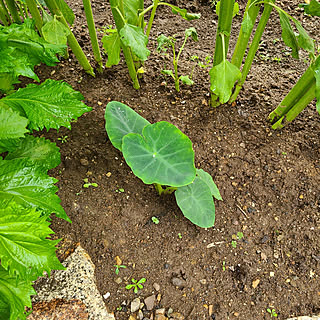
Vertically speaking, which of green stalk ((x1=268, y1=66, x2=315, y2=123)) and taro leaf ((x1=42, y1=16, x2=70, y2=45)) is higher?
taro leaf ((x1=42, y1=16, x2=70, y2=45))

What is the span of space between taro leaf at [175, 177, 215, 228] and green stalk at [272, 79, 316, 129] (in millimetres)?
596

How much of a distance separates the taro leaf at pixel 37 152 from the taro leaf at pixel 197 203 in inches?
20.9

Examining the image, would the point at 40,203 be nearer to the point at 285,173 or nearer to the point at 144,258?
the point at 144,258

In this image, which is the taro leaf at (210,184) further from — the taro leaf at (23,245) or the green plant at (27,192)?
the taro leaf at (23,245)

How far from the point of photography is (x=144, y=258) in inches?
50.8

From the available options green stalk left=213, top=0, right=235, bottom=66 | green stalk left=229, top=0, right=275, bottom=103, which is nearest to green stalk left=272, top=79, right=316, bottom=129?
green stalk left=229, top=0, right=275, bottom=103

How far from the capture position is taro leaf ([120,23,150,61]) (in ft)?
4.12

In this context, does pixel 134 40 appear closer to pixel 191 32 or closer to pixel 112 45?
pixel 112 45

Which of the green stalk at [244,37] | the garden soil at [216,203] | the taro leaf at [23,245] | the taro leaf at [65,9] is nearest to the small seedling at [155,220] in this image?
the garden soil at [216,203]

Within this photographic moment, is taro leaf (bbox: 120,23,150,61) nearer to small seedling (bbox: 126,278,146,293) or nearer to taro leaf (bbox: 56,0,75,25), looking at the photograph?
taro leaf (bbox: 56,0,75,25)

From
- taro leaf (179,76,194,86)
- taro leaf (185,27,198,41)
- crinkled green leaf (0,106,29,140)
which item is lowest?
taro leaf (179,76,194,86)

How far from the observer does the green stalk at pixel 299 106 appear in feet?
4.55

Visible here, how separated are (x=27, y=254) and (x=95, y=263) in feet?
1.91

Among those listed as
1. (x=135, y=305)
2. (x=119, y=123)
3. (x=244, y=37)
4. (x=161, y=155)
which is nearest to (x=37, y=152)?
(x=119, y=123)
